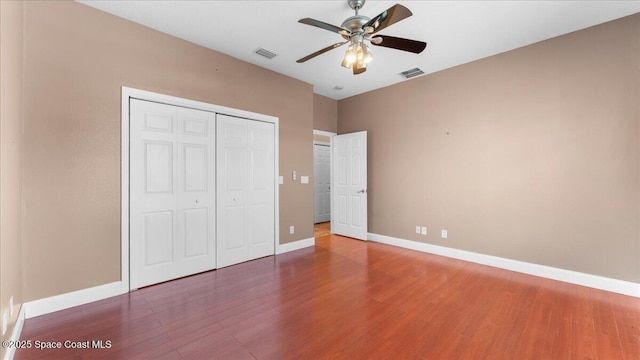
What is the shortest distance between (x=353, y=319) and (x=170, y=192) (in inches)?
99.3

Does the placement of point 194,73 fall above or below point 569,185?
above

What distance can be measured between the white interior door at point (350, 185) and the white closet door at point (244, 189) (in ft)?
5.82

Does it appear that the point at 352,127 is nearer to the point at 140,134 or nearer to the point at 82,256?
the point at 140,134

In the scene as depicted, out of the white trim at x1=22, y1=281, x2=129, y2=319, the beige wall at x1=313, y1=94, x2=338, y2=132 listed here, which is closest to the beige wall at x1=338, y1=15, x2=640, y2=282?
the beige wall at x1=313, y1=94, x2=338, y2=132

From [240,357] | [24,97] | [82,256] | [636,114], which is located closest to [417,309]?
[240,357]

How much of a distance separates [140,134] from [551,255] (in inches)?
203

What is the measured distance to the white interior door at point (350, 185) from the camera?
5.12 meters

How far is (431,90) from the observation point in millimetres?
4320

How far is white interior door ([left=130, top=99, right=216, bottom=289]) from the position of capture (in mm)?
2906

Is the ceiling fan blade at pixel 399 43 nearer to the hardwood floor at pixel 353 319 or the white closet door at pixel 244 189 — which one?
the white closet door at pixel 244 189

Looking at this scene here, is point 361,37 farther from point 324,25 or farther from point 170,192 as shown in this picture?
point 170,192

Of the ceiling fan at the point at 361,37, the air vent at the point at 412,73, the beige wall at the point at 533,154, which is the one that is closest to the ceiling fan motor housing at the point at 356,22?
the ceiling fan at the point at 361,37

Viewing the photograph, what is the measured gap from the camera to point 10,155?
5.99 feet

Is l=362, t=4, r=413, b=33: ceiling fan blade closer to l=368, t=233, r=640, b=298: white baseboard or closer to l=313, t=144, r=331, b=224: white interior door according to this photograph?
l=368, t=233, r=640, b=298: white baseboard
